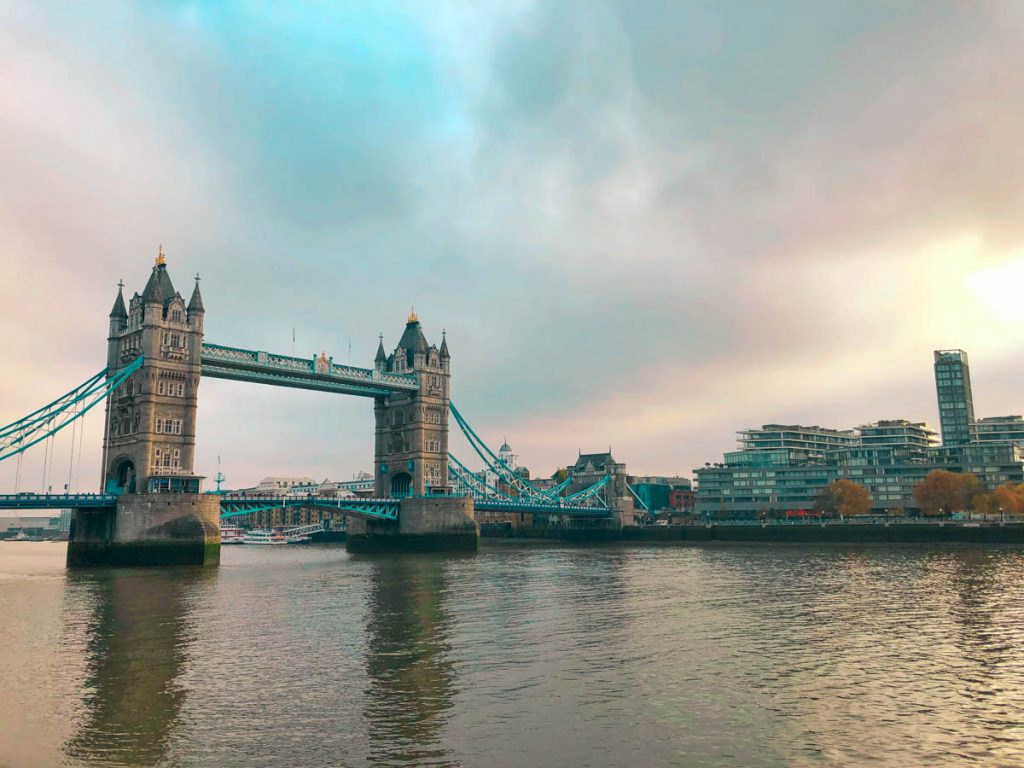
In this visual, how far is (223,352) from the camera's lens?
274 feet

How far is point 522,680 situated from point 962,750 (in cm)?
1108

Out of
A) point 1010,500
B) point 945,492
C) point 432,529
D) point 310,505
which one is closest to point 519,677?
point 310,505

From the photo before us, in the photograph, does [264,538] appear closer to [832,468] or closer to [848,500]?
[848,500]

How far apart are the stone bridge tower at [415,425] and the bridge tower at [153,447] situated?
32.1 metres

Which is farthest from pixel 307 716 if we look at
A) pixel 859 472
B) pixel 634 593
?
pixel 859 472

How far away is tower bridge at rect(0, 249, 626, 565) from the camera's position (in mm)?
68062

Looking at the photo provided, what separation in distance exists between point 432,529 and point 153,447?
36831 millimetres

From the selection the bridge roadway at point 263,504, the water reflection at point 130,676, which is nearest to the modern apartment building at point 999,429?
the bridge roadway at point 263,504

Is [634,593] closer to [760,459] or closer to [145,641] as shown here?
[145,641]

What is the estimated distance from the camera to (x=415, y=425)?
10706 cm

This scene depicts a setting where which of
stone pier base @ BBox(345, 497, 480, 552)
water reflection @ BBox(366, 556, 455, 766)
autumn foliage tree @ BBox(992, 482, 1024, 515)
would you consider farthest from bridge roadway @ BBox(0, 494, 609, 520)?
autumn foliage tree @ BBox(992, 482, 1024, 515)

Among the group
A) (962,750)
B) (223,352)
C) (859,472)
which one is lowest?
(962,750)

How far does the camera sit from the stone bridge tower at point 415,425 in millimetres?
106375

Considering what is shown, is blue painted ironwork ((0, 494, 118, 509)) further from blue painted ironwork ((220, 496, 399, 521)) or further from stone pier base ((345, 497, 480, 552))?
stone pier base ((345, 497, 480, 552))
